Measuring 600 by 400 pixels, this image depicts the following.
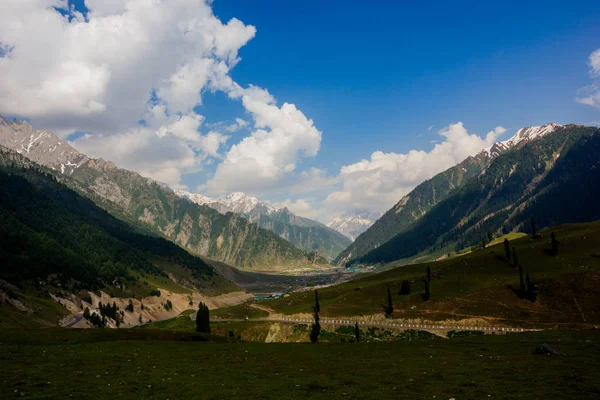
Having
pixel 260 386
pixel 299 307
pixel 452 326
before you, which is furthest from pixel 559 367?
pixel 299 307

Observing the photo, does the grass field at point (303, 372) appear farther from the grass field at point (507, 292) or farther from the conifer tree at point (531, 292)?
the conifer tree at point (531, 292)

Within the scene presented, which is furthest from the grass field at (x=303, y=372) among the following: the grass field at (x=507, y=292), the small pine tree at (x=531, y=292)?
the small pine tree at (x=531, y=292)

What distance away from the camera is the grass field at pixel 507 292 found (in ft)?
319

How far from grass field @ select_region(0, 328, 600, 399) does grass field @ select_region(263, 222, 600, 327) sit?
157 ft

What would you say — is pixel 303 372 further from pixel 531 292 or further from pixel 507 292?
pixel 507 292

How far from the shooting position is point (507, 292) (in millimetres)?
110375

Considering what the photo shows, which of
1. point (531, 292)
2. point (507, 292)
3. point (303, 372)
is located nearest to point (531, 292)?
point (531, 292)

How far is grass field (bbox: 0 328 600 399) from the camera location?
2706 centimetres

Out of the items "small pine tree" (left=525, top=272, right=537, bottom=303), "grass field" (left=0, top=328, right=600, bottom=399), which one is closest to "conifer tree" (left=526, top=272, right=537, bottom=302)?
"small pine tree" (left=525, top=272, right=537, bottom=303)

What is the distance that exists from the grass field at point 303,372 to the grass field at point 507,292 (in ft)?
157

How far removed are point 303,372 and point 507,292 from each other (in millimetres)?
95579

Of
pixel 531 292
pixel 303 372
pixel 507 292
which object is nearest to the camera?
pixel 303 372

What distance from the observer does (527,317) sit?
96.7 metres

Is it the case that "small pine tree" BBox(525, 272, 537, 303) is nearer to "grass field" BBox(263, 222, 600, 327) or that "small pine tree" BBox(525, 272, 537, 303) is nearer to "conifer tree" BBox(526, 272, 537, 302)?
"conifer tree" BBox(526, 272, 537, 302)
